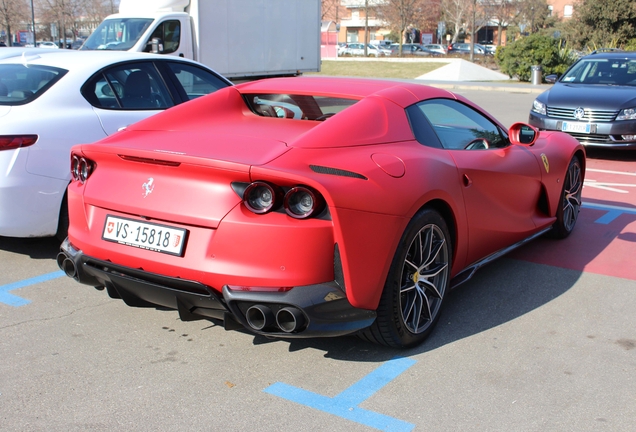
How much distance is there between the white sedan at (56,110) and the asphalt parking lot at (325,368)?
54 centimetres

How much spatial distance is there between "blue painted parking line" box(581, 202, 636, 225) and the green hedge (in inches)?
862

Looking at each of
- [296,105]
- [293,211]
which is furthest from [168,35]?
[293,211]

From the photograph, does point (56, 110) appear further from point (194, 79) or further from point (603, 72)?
point (603, 72)

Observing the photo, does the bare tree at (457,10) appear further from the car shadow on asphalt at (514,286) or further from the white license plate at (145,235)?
the white license plate at (145,235)

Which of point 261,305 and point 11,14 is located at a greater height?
point 11,14

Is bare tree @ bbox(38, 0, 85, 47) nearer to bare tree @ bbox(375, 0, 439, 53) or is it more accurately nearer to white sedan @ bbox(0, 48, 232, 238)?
bare tree @ bbox(375, 0, 439, 53)

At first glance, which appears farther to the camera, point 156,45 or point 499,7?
point 499,7

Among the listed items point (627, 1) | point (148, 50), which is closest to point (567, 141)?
point (148, 50)

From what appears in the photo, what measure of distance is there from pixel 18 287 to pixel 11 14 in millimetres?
51713

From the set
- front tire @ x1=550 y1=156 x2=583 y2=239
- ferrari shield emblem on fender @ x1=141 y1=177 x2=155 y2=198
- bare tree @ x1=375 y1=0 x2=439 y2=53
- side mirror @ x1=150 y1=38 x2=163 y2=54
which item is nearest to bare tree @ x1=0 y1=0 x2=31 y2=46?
bare tree @ x1=375 y1=0 x2=439 y2=53

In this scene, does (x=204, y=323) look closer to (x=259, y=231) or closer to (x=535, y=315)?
(x=259, y=231)

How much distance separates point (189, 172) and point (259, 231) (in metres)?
0.50

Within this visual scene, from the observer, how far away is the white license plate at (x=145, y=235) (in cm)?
335

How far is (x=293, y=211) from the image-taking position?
322 cm
